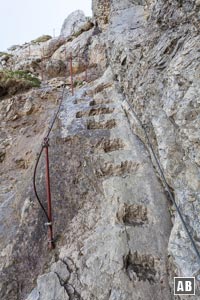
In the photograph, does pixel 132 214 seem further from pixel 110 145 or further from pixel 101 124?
pixel 101 124

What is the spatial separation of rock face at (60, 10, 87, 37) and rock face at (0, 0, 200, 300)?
21754 millimetres

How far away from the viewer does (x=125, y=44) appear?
8.20 meters

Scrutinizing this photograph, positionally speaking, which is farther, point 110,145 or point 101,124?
point 101,124

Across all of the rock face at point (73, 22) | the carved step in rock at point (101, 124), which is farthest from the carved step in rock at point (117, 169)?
the rock face at point (73, 22)

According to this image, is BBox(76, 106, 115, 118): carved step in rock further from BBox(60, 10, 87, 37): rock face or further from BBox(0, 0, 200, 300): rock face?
BBox(60, 10, 87, 37): rock face

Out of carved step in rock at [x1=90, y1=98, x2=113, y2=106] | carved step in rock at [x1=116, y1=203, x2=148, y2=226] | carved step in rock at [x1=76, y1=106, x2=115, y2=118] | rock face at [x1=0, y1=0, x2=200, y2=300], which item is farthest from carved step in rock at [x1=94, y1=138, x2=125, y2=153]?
carved step in rock at [x1=90, y1=98, x2=113, y2=106]

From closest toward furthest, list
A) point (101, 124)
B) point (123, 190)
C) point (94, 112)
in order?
point (123, 190), point (101, 124), point (94, 112)

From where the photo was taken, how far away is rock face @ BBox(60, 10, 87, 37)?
27234mm

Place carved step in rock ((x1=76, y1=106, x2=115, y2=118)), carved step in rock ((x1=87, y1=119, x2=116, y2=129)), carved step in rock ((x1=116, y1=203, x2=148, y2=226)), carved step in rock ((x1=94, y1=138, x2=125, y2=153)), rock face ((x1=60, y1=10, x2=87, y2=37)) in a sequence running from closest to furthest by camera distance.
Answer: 1. carved step in rock ((x1=116, y1=203, x2=148, y2=226))
2. carved step in rock ((x1=94, y1=138, x2=125, y2=153))
3. carved step in rock ((x1=87, y1=119, x2=116, y2=129))
4. carved step in rock ((x1=76, y1=106, x2=115, y2=118))
5. rock face ((x1=60, y1=10, x2=87, y2=37))

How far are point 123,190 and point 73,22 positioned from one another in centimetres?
2945

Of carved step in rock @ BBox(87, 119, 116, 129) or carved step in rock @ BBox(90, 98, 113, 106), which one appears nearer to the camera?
carved step in rock @ BBox(87, 119, 116, 129)

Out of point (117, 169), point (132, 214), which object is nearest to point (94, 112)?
point (117, 169)

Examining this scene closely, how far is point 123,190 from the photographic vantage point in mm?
5074

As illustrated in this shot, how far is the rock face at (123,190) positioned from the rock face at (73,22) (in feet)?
71.4
